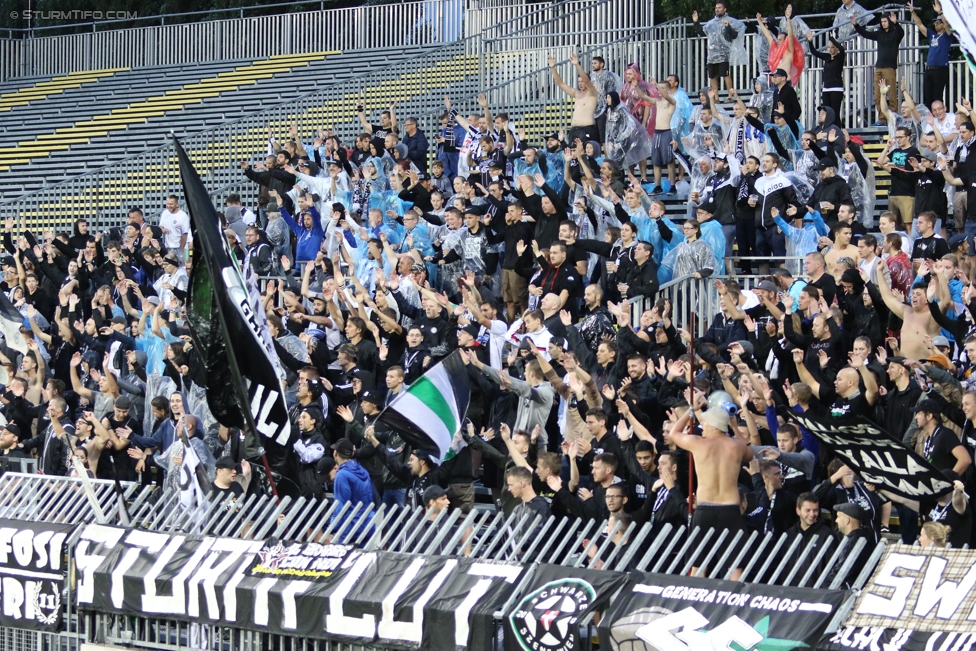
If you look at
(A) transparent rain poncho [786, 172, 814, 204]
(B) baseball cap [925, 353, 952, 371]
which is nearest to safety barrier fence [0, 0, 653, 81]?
(A) transparent rain poncho [786, 172, 814, 204]

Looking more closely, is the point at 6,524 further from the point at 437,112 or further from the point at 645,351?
the point at 437,112

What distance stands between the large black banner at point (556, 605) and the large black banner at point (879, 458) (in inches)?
61.4

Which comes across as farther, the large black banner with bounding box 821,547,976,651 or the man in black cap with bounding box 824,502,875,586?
the man in black cap with bounding box 824,502,875,586

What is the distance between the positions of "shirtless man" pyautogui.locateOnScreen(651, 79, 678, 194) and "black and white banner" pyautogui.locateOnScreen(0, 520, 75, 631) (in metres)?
10.4

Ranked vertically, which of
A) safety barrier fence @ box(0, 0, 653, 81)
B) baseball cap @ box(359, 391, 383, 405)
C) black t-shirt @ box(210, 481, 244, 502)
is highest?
safety barrier fence @ box(0, 0, 653, 81)

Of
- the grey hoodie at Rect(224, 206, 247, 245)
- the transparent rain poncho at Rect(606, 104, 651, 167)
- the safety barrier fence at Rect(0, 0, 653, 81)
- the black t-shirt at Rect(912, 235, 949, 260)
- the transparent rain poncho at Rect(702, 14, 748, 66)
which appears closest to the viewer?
the black t-shirt at Rect(912, 235, 949, 260)

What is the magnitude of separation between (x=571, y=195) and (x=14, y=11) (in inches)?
1010

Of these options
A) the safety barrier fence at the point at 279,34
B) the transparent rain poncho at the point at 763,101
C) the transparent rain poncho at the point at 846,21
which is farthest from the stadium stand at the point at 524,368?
the safety barrier fence at the point at 279,34

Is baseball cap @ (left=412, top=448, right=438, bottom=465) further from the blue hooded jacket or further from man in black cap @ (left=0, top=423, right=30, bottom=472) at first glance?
man in black cap @ (left=0, top=423, right=30, bottom=472)

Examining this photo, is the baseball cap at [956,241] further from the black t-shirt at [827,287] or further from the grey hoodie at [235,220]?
the grey hoodie at [235,220]

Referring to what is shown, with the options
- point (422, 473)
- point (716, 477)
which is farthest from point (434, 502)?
point (716, 477)

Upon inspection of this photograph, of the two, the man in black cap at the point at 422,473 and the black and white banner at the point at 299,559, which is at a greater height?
the man in black cap at the point at 422,473

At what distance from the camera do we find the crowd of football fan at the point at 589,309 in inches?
516

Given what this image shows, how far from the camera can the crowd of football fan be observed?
13109 millimetres
